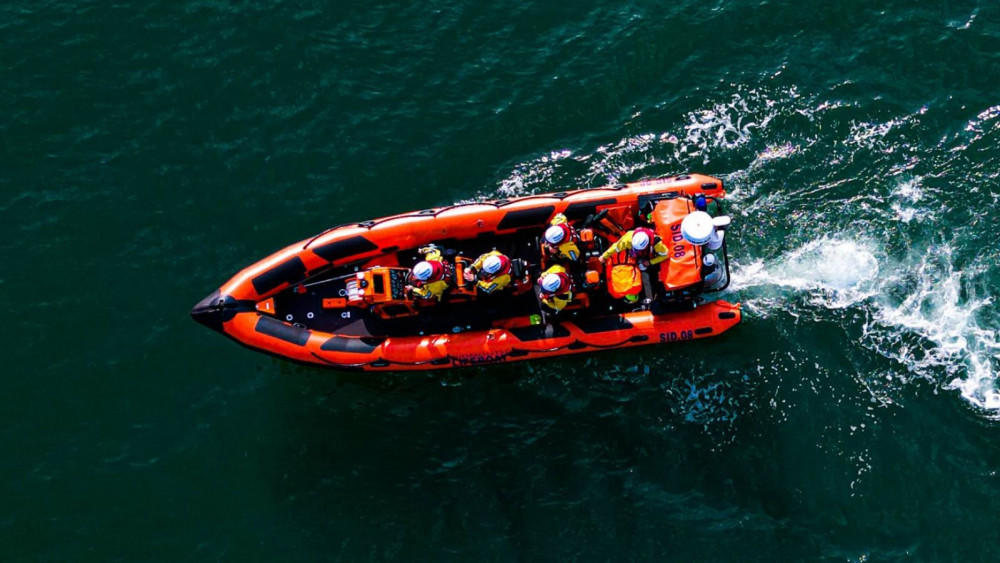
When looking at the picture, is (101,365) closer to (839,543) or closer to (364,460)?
(364,460)

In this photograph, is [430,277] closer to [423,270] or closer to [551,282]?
[423,270]

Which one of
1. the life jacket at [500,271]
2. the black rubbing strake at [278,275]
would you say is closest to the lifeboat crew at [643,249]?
the life jacket at [500,271]

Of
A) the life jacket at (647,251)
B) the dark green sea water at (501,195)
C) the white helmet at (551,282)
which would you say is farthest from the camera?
the dark green sea water at (501,195)

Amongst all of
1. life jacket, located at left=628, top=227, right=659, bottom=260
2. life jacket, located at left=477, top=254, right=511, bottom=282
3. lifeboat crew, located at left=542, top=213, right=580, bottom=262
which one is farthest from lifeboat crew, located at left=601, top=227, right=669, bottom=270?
life jacket, located at left=477, top=254, right=511, bottom=282

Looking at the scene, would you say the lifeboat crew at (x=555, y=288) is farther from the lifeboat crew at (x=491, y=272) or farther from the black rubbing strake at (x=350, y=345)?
the black rubbing strake at (x=350, y=345)

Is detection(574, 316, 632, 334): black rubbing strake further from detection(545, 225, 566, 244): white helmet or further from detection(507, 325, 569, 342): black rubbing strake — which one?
detection(545, 225, 566, 244): white helmet

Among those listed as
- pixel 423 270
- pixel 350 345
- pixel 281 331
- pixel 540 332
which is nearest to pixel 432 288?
pixel 423 270
